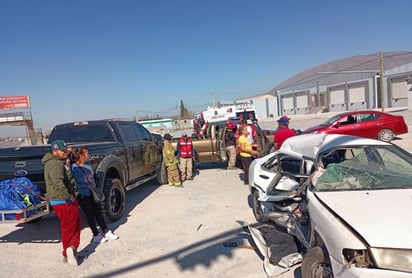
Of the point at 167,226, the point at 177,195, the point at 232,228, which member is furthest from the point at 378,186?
the point at 177,195

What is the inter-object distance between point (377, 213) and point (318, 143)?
74.9 inches

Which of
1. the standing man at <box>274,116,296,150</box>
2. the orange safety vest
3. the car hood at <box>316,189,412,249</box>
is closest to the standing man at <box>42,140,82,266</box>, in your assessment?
the car hood at <box>316,189,412,249</box>

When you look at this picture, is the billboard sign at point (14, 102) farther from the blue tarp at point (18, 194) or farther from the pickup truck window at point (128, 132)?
the blue tarp at point (18, 194)

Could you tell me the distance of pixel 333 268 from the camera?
2.46 m

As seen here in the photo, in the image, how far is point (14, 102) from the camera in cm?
5250

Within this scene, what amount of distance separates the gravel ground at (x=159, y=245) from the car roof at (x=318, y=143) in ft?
4.98

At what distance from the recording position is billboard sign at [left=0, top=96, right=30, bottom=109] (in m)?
52.2

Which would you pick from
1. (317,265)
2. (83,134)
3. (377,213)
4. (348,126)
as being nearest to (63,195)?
(83,134)

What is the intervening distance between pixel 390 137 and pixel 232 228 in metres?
10.9

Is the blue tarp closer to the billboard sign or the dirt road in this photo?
the dirt road

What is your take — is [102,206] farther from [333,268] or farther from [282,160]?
[333,268]

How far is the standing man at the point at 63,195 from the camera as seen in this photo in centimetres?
400

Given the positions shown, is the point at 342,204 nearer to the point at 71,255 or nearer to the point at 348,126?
the point at 71,255

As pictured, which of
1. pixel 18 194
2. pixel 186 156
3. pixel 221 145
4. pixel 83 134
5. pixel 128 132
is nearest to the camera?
pixel 18 194
